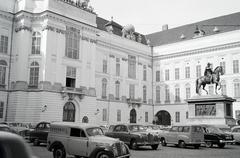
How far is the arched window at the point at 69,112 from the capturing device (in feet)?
120

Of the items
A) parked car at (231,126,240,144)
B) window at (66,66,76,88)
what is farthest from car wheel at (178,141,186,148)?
window at (66,66,76,88)

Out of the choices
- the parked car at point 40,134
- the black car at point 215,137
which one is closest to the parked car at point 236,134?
the black car at point 215,137

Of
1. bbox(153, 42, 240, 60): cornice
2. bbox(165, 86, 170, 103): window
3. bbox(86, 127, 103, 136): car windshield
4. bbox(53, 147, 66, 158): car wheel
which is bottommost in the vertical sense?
bbox(53, 147, 66, 158): car wheel

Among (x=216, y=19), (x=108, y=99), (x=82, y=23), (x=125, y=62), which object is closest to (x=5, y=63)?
(x=82, y=23)

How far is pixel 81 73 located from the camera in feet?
128

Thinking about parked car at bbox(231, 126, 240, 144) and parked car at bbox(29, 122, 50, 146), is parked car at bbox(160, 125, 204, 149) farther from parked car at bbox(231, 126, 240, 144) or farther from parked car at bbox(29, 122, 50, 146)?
parked car at bbox(29, 122, 50, 146)

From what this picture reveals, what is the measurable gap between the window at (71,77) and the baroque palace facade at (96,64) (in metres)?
0.13

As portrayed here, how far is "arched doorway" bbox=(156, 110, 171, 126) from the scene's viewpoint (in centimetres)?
5162

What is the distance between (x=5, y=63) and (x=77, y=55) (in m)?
9.29

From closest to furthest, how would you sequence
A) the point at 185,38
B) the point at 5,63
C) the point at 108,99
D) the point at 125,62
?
the point at 5,63
the point at 108,99
the point at 125,62
the point at 185,38

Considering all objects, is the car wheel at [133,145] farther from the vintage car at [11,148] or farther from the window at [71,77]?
the window at [71,77]

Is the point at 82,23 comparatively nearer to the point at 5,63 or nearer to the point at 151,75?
the point at 5,63

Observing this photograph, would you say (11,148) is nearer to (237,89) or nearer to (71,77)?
(71,77)

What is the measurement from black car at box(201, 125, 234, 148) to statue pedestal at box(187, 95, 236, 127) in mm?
5566
